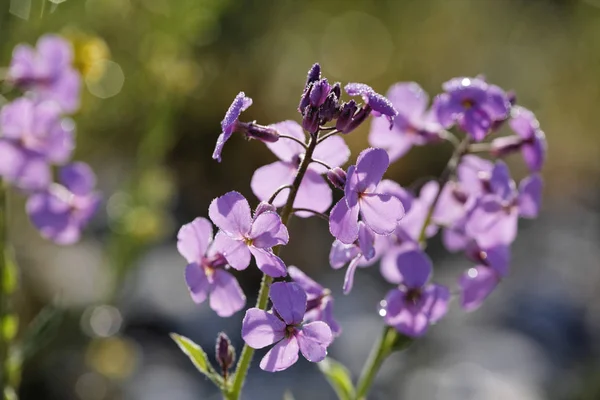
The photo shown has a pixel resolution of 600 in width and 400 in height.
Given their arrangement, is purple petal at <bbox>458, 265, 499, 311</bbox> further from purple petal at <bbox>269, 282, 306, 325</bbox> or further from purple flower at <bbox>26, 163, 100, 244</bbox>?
purple flower at <bbox>26, 163, 100, 244</bbox>

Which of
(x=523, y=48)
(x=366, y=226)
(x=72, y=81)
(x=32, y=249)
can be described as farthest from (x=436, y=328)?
(x=523, y=48)

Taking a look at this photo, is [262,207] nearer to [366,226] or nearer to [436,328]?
[366,226]

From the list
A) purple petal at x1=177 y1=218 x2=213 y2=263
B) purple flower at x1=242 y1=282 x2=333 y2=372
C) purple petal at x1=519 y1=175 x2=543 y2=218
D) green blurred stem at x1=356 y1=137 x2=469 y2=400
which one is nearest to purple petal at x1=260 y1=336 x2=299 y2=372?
purple flower at x1=242 y1=282 x2=333 y2=372

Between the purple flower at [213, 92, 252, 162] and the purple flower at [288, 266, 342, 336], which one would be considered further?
the purple flower at [288, 266, 342, 336]

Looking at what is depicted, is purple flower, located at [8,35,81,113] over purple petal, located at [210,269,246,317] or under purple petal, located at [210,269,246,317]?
over

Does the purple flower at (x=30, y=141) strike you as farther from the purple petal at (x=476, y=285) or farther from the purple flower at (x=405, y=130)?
the purple petal at (x=476, y=285)

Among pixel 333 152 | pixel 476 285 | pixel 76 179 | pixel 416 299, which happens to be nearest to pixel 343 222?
pixel 333 152

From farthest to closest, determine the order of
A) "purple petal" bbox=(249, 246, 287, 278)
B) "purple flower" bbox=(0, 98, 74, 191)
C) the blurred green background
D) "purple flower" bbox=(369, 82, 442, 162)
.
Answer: the blurred green background
"purple flower" bbox=(0, 98, 74, 191)
"purple flower" bbox=(369, 82, 442, 162)
"purple petal" bbox=(249, 246, 287, 278)
